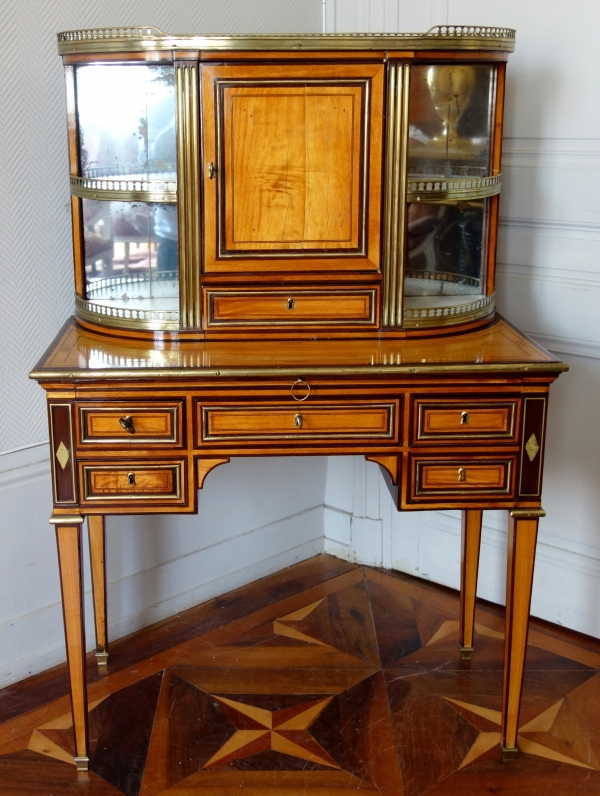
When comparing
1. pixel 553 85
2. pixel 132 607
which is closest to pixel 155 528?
pixel 132 607

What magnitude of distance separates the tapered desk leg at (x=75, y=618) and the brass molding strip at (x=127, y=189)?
2.31ft

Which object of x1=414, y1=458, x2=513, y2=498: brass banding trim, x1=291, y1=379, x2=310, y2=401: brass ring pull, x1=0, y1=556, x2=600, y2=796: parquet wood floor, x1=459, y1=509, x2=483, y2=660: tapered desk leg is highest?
x1=291, y1=379, x2=310, y2=401: brass ring pull

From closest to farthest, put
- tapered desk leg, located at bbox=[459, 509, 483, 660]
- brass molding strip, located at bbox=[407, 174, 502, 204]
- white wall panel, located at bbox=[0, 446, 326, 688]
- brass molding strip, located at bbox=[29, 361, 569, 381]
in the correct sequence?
brass molding strip, located at bbox=[29, 361, 569, 381], brass molding strip, located at bbox=[407, 174, 502, 204], white wall panel, located at bbox=[0, 446, 326, 688], tapered desk leg, located at bbox=[459, 509, 483, 660]

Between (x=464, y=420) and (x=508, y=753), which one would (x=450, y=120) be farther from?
(x=508, y=753)

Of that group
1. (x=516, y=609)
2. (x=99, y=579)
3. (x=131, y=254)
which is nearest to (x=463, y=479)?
(x=516, y=609)

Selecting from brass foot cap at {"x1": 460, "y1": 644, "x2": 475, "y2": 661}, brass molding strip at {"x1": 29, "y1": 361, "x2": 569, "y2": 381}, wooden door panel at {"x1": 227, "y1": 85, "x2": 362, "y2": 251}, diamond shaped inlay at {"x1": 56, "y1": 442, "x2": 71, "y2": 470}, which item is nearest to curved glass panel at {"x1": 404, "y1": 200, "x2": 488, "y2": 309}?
wooden door panel at {"x1": 227, "y1": 85, "x2": 362, "y2": 251}

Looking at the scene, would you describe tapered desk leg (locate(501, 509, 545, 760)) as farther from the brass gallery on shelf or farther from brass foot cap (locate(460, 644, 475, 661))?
brass foot cap (locate(460, 644, 475, 661))

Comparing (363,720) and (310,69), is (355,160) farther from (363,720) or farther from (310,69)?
(363,720)

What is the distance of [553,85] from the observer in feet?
8.14

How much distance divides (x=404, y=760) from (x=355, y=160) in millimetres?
1350

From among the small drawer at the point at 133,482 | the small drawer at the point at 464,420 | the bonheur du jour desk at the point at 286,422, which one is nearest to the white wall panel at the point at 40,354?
the bonheur du jour desk at the point at 286,422

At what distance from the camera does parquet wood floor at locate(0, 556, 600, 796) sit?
2100 mm

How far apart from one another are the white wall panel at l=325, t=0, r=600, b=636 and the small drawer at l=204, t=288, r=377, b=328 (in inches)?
27.8

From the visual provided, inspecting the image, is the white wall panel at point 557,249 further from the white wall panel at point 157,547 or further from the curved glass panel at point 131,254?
the curved glass panel at point 131,254
